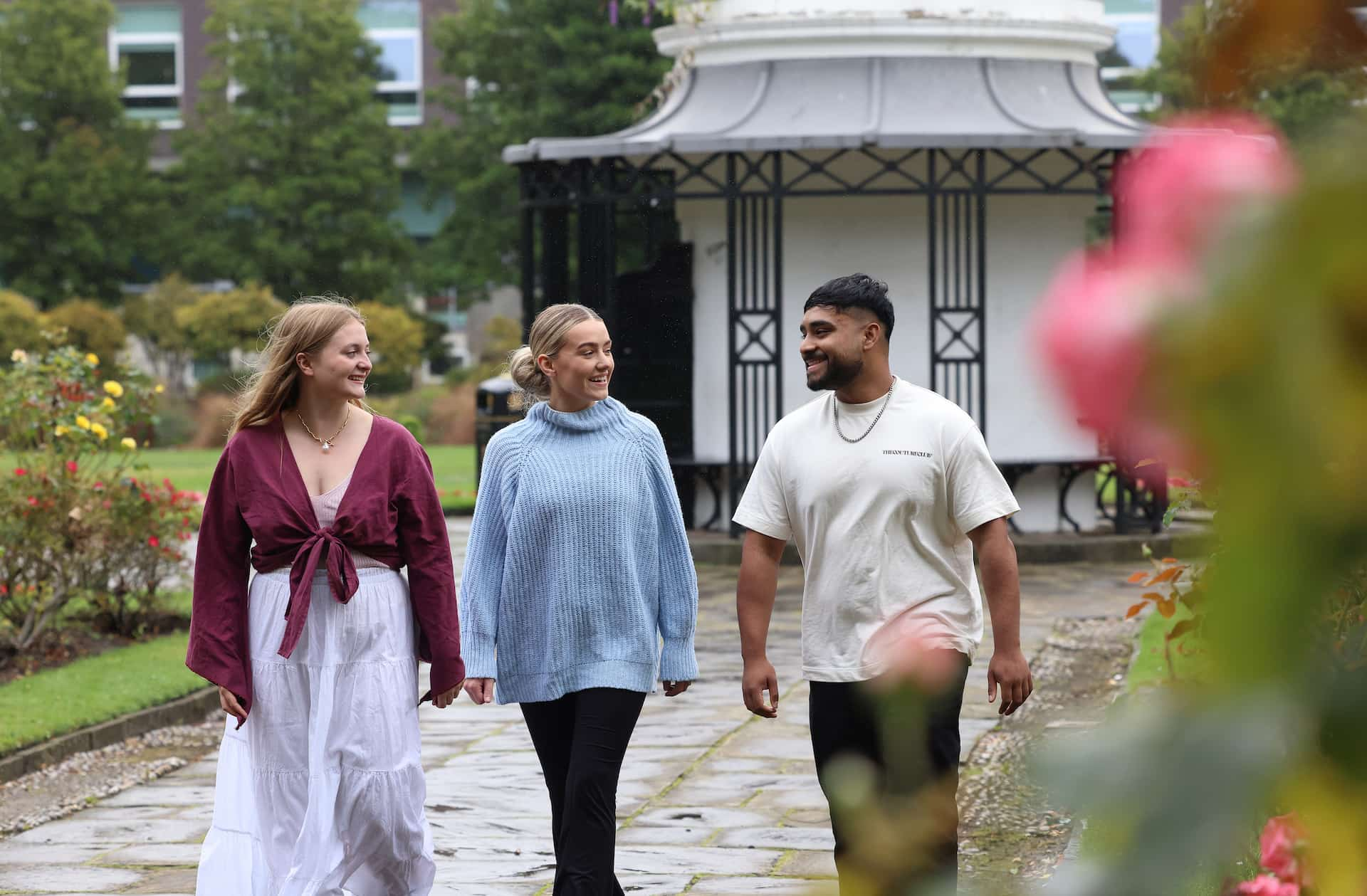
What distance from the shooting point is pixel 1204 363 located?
0.65m

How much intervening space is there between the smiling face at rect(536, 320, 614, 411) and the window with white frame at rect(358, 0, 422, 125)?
163 ft

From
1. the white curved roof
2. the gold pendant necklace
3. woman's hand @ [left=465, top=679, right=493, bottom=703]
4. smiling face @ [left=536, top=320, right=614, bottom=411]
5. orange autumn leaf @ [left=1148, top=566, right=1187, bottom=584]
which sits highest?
the white curved roof

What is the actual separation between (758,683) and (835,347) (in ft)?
2.91

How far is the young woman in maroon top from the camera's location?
217 inches

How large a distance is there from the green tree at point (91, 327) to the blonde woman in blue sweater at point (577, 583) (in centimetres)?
3779

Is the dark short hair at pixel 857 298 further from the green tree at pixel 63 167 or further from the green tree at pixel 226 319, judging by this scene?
the green tree at pixel 63 167


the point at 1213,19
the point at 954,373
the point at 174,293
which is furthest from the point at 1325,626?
the point at 174,293

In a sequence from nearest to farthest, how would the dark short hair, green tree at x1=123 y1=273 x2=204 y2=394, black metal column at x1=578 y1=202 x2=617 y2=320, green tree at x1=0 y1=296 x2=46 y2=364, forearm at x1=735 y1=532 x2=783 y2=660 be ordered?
the dark short hair
forearm at x1=735 y1=532 x2=783 y2=660
black metal column at x1=578 y1=202 x2=617 y2=320
green tree at x1=0 y1=296 x2=46 y2=364
green tree at x1=123 y1=273 x2=204 y2=394

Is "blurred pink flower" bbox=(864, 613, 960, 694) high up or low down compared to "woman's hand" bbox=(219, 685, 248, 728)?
up

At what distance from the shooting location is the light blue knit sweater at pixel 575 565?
18.1ft

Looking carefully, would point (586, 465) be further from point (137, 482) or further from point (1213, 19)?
point (137, 482)

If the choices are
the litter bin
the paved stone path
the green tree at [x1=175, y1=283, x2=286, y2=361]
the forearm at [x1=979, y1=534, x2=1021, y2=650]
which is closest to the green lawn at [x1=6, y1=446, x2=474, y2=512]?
the litter bin

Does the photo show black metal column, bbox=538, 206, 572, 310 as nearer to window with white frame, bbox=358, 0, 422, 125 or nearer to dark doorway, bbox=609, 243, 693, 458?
dark doorway, bbox=609, 243, 693, 458

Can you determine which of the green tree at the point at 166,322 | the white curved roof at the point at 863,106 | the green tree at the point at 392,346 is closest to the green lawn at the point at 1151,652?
the white curved roof at the point at 863,106
